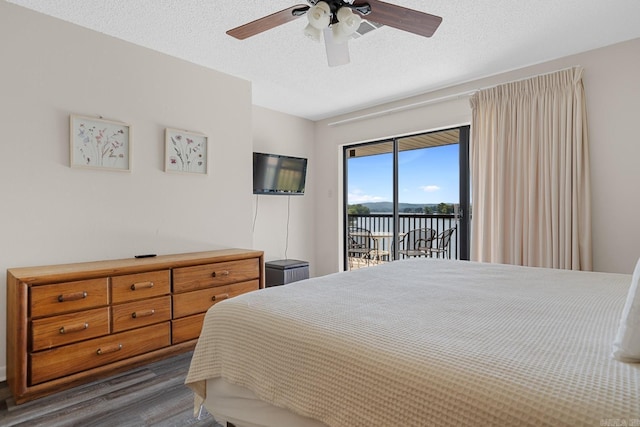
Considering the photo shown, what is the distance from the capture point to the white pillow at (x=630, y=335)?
848 mm

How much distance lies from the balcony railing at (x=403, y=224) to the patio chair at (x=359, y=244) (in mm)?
124

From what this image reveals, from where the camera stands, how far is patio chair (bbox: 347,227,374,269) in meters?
5.29

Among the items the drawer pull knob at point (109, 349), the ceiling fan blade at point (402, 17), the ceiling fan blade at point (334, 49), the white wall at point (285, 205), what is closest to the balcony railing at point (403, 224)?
the white wall at point (285, 205)

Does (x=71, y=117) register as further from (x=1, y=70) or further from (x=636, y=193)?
(x=636, y=193)

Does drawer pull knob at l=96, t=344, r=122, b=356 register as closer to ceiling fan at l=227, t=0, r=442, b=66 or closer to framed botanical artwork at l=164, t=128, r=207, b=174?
framed botanical artwork at l=164, t=128, r=207, b=174

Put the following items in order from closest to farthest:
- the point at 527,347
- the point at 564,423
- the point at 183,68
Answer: the point at 564,423 → the point at 527,347 → the point at 183,68

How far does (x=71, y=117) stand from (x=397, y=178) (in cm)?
355

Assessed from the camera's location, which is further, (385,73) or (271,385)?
(385,73)

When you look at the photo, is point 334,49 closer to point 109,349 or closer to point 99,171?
point 99,171

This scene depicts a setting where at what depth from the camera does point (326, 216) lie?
16.6 feet

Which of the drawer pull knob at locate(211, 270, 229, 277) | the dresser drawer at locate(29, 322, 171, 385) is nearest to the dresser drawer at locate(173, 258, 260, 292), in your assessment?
the drawer pull knob at locate(211, 270, 229, 277)

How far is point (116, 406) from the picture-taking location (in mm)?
1942

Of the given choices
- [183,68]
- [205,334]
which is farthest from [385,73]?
[205,334]

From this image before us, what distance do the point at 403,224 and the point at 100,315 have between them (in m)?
4.55
